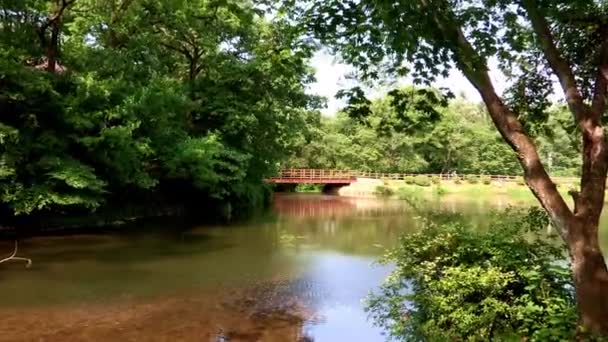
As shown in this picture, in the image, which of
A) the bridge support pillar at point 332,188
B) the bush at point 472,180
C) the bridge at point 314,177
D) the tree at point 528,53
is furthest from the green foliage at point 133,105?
the bush at point 472,180

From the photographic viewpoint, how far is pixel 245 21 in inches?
190

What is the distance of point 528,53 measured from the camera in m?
5.60

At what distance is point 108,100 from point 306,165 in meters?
31.7

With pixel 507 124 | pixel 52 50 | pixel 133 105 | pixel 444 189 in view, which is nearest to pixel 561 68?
pixel 507 124

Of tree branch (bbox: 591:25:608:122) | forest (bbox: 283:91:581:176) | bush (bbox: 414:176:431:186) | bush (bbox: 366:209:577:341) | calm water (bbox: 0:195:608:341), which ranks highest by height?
forest (bbox: 283:91:581:176)

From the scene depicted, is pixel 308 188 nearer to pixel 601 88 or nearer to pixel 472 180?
pixel 472 180

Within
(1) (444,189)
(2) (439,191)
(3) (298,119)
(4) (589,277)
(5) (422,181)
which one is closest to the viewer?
(4) (589,277)

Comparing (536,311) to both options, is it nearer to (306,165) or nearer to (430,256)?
(430,256)

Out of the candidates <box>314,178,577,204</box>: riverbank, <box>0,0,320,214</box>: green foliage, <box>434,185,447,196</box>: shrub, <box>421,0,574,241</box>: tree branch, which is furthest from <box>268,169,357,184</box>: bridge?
<box>421,0,574,241</box>: tree branch

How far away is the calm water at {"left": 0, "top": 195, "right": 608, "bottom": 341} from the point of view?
7.64 metres

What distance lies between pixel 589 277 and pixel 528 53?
2414mm

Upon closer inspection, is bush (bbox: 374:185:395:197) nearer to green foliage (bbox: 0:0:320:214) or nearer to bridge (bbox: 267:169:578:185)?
bridge (bbox: 267:169:578:185)

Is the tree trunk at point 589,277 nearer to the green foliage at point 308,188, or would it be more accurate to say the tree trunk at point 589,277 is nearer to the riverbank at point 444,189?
the riverbank at point 444,189

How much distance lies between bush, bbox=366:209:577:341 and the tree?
1.90ft
